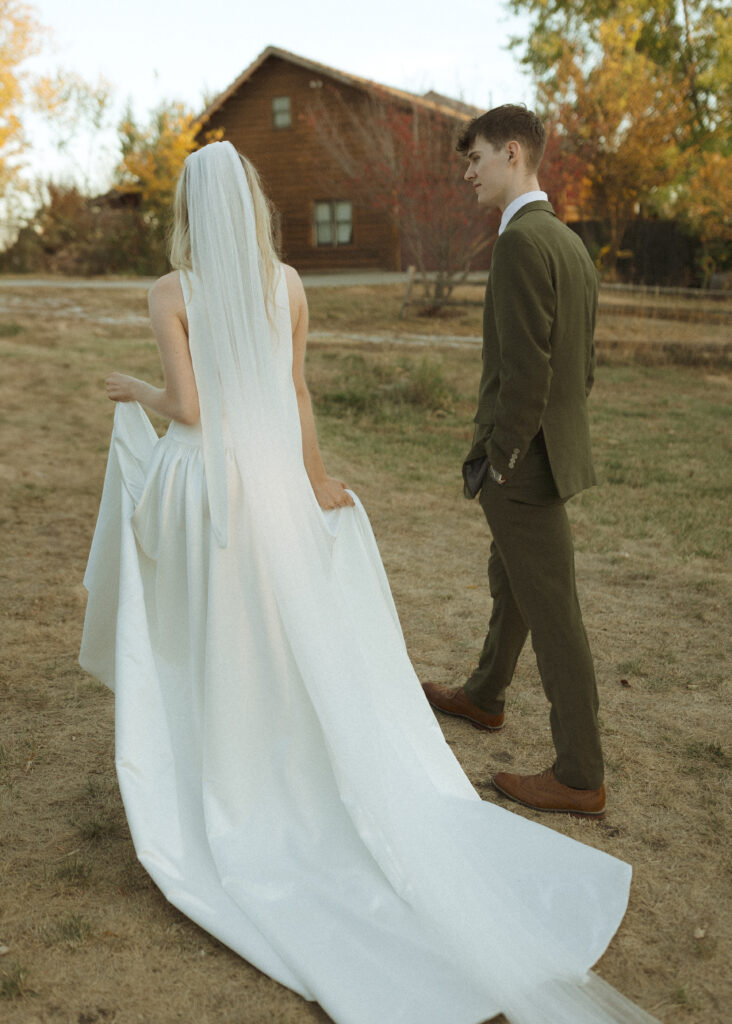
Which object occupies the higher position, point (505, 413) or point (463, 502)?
point (505, 413)

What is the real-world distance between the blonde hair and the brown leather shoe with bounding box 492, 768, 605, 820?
6.14ft

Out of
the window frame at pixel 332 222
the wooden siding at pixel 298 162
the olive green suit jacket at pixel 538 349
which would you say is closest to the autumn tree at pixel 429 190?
the wooden siding at pixel 298 162

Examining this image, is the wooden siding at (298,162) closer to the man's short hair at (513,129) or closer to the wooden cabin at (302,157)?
the wooden cabin at (302,157)

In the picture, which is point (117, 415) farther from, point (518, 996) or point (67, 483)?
point (67, 483)

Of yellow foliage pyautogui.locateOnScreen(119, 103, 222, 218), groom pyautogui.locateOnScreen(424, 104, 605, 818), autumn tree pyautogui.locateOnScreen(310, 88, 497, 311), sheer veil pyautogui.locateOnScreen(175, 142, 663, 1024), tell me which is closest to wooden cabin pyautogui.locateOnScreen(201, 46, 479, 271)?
yellow foliage pyautogui.locateOnScreen(119, 103, 222, 218)

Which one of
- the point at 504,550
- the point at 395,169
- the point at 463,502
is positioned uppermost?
the point at 395,169

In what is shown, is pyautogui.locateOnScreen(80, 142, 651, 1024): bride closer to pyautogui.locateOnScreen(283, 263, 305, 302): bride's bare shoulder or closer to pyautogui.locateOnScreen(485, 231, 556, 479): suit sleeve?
pyautogui.locateOnScreen(283, 263, 305, 302): bride's bare shoulder

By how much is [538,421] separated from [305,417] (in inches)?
30.3

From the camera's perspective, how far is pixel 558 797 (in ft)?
10.5

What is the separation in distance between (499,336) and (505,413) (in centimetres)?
25

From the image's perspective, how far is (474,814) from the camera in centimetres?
291

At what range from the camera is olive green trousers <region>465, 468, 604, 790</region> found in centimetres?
308

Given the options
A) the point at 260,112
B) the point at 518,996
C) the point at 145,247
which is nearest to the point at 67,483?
the point at 518,996

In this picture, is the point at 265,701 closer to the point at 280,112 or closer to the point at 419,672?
the point at 419,672
